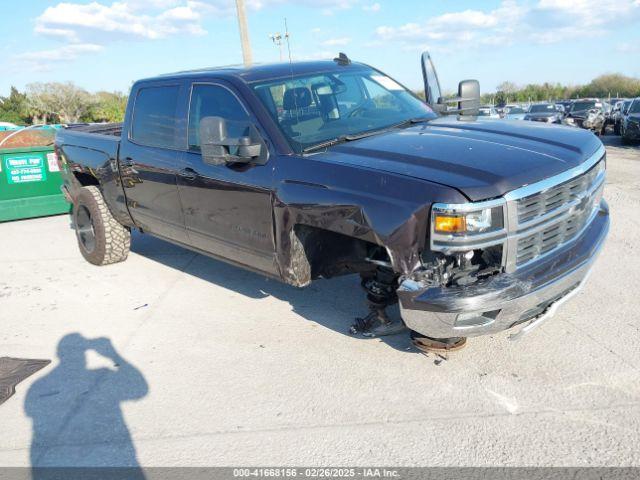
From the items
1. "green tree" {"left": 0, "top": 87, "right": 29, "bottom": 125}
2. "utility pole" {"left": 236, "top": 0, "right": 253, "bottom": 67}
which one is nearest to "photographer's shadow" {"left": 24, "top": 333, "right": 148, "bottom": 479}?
"utility pole" {"left": 236, "top": 0, "right": 253, "bottom": 67}

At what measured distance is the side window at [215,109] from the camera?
3982 millimetres

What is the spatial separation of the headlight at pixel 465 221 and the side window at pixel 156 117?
2668 mm

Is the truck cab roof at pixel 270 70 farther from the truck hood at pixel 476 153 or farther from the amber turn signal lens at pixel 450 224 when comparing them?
the amber turn signal lens at pixel 450 224

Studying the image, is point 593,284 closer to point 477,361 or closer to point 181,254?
point 477,361

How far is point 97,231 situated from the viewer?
19.8ft

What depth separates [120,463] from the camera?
2.90 m

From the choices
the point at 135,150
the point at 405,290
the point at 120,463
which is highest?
the point at 135,150

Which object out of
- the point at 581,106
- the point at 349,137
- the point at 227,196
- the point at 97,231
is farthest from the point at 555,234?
the point at 581,106

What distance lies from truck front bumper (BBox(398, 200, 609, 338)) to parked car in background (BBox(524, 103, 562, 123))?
51.8ft

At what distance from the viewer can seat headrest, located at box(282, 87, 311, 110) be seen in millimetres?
3951

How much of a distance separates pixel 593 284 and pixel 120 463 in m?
3.90

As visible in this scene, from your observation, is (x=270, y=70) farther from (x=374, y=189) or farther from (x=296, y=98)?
(x=374, y=189)

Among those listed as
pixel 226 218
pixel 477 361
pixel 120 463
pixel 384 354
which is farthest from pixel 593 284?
pixel 120 463

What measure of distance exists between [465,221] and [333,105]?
179cm
